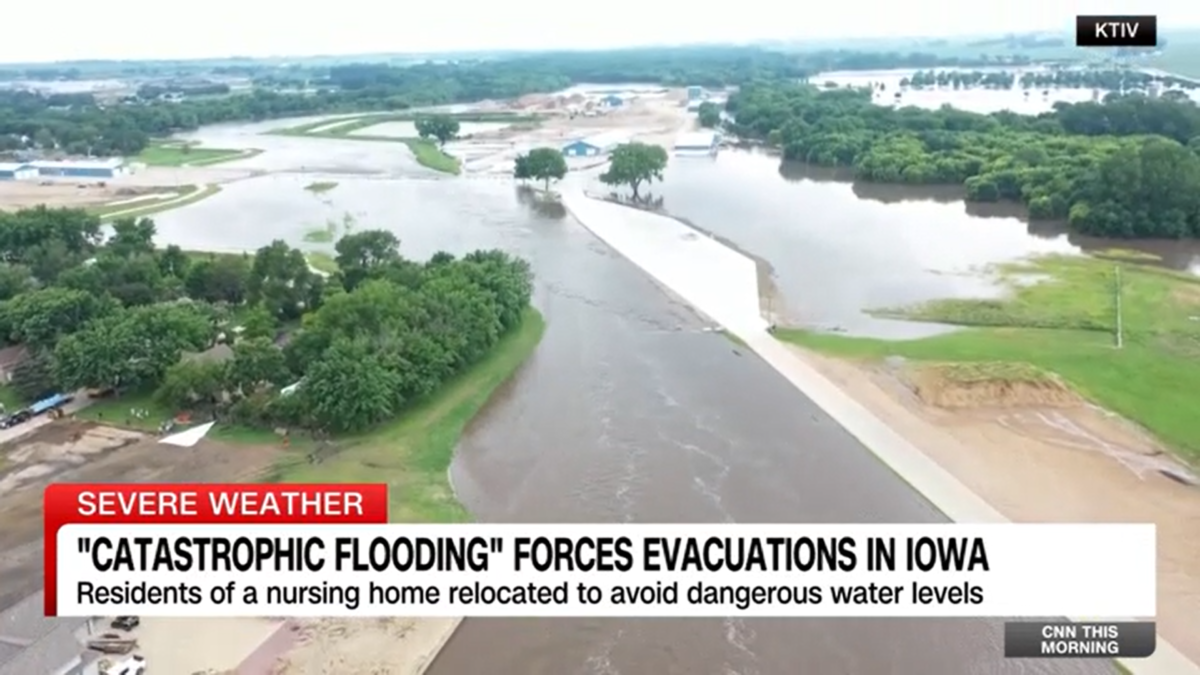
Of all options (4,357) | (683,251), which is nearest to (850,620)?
(4,357)

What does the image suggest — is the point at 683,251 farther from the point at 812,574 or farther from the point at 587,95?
the point at 587,95

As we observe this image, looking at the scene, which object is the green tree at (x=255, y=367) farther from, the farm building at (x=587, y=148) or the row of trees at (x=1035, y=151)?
the farm building at (x=587, y=148)

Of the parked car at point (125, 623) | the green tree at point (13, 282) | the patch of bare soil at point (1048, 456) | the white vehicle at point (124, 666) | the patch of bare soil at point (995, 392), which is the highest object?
the green tree at point (13, 282)

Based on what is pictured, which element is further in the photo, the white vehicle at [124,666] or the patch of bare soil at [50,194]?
the patch of bare soil at [50,194]

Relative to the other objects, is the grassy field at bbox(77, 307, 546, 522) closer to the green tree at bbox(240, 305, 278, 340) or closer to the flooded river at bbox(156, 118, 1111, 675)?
the flooded river at bbox(156, 118, 1111, 675)

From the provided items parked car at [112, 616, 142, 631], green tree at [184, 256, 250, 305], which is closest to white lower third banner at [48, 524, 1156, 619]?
parked car at [112, 616, 142, 631]

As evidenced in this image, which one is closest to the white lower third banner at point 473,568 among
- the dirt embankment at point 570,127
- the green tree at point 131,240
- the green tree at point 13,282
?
the green tree at point 13,282
